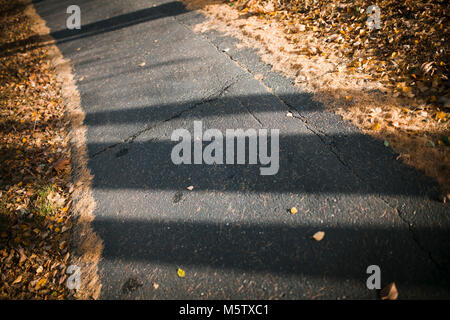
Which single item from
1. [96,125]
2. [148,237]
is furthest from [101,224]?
[96,125]

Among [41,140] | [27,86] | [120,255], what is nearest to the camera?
[120,255]

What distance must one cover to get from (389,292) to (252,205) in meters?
1.43

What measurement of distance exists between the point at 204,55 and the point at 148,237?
3.80 meters

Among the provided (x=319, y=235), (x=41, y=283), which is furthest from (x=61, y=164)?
(x=319, y=235)

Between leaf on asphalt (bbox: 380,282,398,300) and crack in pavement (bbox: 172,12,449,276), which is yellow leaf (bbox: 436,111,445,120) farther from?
leaf on asphalt (bbox: 380,282,398,300)

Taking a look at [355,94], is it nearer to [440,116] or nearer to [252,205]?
[440,116]

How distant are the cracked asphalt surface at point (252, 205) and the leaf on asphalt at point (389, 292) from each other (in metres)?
0.06

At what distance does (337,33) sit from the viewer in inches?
156

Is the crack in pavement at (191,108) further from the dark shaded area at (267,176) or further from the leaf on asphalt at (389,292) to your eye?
the leaf on asphalt at (389,292)

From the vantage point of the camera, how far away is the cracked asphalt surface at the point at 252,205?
202 cm

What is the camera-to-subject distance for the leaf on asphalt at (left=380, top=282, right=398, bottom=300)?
1.82 meters

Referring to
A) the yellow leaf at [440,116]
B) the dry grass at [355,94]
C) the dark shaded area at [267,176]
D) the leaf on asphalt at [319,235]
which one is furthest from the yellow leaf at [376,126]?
the leaf on asphalt at [319,235]

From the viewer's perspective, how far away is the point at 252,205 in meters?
2.54

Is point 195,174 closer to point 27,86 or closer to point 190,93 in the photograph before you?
point 190,93
